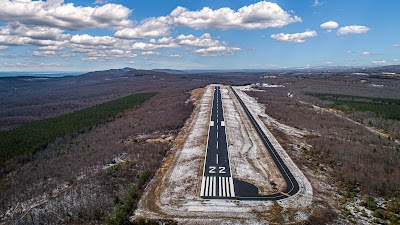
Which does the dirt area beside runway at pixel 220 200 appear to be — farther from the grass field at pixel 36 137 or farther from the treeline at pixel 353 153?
the grass field at pixel 36 137

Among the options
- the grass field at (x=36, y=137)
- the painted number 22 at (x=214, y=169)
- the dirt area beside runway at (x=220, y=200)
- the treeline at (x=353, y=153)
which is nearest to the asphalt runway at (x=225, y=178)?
the painted number 22 at (x=214, y=169)

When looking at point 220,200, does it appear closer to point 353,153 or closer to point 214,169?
point 214,169

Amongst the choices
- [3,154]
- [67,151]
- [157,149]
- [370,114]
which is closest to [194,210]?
[157,149]

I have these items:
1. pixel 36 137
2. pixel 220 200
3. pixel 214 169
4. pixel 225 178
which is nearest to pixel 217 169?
pixel 214 169

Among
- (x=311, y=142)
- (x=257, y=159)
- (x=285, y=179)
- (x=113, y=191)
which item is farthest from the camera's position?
(x=311, y=142)

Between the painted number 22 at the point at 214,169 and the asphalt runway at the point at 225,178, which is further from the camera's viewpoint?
the painted number 22 at the point at 214,169

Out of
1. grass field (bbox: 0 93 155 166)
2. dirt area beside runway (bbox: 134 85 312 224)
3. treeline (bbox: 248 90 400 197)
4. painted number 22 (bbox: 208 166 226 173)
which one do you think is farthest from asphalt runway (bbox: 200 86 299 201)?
grass field (bbox: 0 93 155 166)

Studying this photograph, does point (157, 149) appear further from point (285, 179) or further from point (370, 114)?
point (370, 114)

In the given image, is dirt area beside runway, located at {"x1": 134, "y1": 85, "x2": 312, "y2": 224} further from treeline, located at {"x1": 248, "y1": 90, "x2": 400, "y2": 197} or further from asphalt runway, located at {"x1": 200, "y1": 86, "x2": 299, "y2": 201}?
treeline, located at {"x1": 248, "y1": 90, "x2": 400, "y2": 197}
